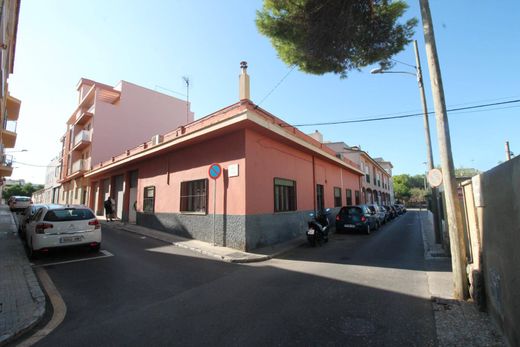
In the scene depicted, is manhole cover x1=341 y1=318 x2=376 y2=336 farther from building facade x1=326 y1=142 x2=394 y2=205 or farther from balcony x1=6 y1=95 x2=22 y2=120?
balcony x1=6 y1=95 x2=22 y2=120

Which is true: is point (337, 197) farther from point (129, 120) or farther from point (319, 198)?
point (129, 120)

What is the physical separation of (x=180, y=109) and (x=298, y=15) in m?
22.1

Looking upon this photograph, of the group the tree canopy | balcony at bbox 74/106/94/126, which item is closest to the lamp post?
the tree canopy

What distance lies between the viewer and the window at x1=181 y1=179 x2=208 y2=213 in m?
10.3

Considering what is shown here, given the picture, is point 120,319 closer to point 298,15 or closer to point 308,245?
point 308,245

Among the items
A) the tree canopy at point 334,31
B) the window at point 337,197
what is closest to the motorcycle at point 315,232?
the tree canopy at point 334,31

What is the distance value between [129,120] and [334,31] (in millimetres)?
21510

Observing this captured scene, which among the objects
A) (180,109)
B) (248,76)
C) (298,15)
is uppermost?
(180,109)

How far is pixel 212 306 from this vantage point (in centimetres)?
416

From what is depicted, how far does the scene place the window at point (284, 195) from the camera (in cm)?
1062

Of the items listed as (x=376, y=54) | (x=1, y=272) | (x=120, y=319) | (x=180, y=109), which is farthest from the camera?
(x=180, y=109)

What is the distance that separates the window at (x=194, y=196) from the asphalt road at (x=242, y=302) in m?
3.06

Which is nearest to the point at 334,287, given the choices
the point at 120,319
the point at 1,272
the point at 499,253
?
the point at 499,253

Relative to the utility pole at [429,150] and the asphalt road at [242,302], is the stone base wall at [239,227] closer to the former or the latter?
the asphalt road at [242,302]
